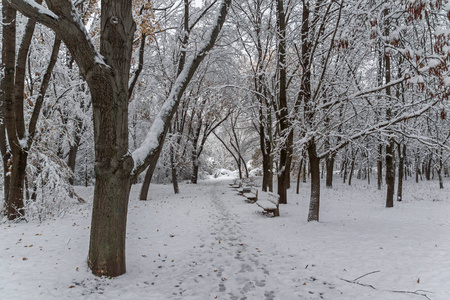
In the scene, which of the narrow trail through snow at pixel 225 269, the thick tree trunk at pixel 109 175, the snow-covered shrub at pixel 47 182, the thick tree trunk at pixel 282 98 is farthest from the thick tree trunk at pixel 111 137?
the thick tree trunk at pixel 282 98

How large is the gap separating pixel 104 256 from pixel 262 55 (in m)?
11.7

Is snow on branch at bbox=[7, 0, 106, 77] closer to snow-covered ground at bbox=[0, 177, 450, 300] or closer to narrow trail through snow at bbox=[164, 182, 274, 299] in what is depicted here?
snow-covered ground at bbox=[0, 177, 450, 300]

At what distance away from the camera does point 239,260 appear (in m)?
4.84

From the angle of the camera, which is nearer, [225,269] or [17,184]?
[225,269]

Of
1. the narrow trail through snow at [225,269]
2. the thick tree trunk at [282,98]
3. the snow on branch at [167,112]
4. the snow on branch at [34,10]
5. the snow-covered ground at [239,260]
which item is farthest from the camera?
the thick tree trunk at [282,98]

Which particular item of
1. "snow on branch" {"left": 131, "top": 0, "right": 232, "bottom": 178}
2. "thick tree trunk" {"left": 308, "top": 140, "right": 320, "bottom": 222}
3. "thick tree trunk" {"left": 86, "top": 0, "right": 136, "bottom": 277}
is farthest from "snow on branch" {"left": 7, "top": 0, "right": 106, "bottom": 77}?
"thick tree trunk" {"left": 308, "top": 140, "right": 320, "bottom": 222}

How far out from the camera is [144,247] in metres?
5.38

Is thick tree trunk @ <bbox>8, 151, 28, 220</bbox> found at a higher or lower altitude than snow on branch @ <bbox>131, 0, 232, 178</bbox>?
lower

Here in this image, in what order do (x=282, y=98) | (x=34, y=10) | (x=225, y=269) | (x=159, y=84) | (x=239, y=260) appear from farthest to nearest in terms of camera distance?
(x=159, y=84)
(x=282, y=98)
(x=239, y=260)
(x=225, y=269)
(x=34, y=10)

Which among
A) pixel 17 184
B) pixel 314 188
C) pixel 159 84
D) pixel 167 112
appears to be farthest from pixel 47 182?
pixel 159 84

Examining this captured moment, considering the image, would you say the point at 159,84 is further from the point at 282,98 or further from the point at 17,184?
the point at 17,184

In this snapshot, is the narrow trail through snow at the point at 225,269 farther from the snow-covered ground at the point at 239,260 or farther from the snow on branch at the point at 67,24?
the snow on branch at the point at 67,24

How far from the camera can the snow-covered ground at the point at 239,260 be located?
11.6ft

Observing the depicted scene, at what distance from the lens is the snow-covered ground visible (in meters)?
3.54
